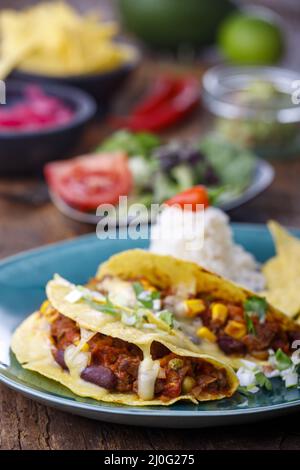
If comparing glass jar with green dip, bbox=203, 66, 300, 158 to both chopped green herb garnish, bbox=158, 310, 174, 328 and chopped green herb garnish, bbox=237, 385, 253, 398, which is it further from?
chopped green herb garnish, bbox=237, 385, 253, 398

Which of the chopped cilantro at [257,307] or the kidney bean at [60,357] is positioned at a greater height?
the chopped cilantro at [257,307]

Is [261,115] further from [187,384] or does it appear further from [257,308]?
[187,384]

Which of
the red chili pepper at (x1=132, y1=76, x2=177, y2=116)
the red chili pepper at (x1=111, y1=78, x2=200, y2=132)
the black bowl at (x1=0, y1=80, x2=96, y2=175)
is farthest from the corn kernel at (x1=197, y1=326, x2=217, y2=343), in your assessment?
the red chili pepper at (x1=132, y1=76, x2=177, y2=116)

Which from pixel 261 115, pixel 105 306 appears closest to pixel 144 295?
pixel 105 306

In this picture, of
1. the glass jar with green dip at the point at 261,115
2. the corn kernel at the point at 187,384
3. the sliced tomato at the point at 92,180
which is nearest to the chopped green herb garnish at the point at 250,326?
the corn kernel at the point at 187,384

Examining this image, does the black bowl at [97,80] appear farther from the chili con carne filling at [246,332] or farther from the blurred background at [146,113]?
the chili con carne filling at [246,332]
